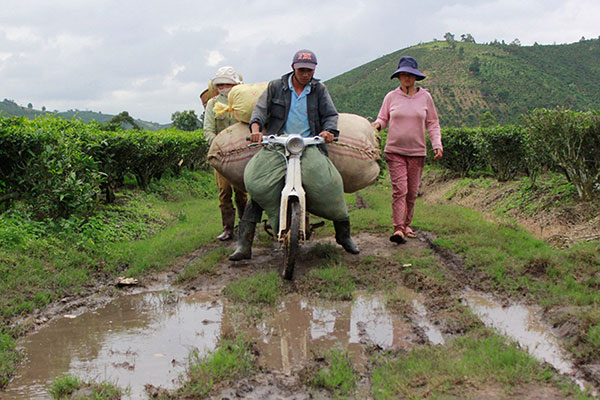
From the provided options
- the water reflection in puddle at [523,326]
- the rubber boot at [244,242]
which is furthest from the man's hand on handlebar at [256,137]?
the water reflection in puddle at [523,326]

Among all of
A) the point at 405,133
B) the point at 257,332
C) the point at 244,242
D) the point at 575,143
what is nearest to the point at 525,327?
the point at 257,332

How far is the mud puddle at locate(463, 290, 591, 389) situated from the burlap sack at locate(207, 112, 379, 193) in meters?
1.82

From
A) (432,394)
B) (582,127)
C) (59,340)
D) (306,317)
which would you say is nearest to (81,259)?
(59,340)

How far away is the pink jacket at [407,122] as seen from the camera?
6.79m

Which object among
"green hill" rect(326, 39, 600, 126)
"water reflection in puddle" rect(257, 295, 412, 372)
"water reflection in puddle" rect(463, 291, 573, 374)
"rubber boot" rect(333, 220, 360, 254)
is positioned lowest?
"water reflection in puddle" rect(463, 291, 573, 374)

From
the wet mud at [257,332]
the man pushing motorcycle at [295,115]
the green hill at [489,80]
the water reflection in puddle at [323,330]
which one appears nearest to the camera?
the wet mud at [257,332]

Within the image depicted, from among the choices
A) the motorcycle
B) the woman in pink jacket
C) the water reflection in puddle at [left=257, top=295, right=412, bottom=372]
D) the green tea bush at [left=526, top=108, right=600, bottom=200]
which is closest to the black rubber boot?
the motorcycle

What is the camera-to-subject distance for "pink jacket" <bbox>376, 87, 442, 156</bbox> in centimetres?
679

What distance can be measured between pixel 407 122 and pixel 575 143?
2672 mm

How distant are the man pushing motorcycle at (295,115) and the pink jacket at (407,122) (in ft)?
4.40

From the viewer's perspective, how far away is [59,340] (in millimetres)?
3932

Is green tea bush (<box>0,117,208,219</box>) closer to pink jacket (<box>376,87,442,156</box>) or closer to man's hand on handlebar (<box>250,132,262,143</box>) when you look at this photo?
man's hand on handlebar (<box>250,132,262,143</box>)

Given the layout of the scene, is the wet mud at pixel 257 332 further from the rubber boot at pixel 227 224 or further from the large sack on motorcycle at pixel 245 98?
the rubber boot at pixel 227 224

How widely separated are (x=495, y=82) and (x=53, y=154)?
72167mm
